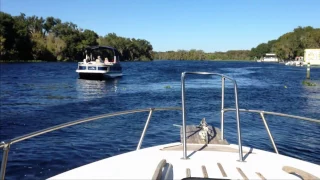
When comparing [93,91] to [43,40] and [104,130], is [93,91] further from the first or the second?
[43,40]

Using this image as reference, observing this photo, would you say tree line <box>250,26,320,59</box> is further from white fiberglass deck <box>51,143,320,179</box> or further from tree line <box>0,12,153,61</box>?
white fiberglass deck <box>51,143,320,179</box>

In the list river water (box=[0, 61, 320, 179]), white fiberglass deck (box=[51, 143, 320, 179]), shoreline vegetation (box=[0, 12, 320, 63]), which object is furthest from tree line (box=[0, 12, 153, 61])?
white fiberglass deck (box=[51, 143, 320, 179])

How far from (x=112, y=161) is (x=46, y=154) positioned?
21.6 ft

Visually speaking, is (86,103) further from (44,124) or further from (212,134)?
(212,134)

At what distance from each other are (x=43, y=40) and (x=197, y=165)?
11708 cm

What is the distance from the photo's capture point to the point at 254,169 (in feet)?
11.7

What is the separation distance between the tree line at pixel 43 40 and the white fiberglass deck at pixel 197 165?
9536cm

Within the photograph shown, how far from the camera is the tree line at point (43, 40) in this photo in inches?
3777

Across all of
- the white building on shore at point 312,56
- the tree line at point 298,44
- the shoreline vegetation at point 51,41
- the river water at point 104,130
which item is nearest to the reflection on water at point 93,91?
the river water at point 104,130

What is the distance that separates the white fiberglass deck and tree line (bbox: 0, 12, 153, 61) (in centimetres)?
9536

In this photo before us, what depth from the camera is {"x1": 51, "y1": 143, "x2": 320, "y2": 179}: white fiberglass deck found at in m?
3.34

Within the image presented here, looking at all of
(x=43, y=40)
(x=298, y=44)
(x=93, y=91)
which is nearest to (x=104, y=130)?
(x=93, y=91)

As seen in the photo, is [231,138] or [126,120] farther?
[126,120]

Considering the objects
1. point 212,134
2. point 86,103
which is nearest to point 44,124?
point 86,103
